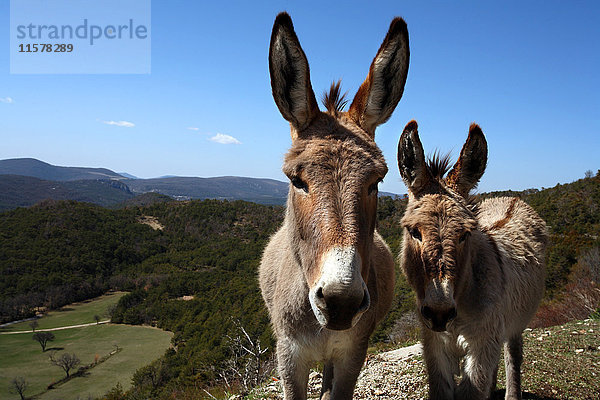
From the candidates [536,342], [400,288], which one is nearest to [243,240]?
[400,288]

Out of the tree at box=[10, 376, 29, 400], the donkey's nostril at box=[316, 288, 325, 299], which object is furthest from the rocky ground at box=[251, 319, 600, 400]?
the tree at box=[10, 376, 29, 400]

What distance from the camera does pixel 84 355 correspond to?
49125mm

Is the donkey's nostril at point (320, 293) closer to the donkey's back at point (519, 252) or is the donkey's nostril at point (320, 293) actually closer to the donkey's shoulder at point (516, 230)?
the donkey's back at point (519, 252)

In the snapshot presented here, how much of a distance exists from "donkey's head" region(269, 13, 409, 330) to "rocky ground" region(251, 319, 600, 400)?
414 cm

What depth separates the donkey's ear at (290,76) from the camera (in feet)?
7.56

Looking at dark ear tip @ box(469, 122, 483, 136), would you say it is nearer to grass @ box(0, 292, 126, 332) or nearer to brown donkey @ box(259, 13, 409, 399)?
brown donkey @ box(259, 13, 409, 399)

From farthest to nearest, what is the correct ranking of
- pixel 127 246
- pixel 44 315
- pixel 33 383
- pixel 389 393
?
1. pixel 127 246
2. pixel 44 315
3. pixel 33 383
4. pixel 389 393

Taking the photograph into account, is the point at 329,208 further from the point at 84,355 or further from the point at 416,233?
the point at 84,355

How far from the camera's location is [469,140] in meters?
3.22

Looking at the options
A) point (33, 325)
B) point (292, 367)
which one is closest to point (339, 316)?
point (292, 367)

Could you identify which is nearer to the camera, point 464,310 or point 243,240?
point 464,310

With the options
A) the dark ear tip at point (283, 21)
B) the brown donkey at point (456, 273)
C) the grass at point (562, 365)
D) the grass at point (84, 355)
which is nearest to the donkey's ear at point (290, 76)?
the dark ear tip at point (283, 21)

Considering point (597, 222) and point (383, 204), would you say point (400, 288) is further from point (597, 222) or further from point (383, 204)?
point (383, 204)

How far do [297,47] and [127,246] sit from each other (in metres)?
93.4
